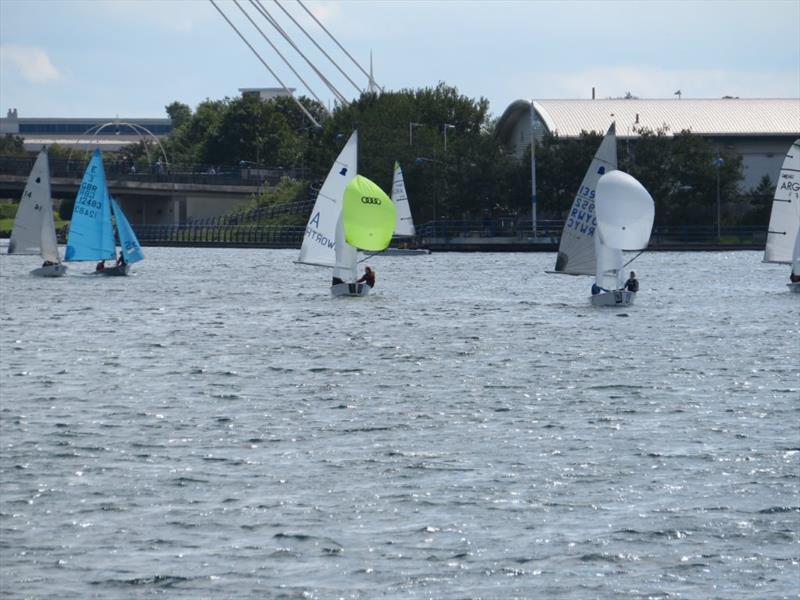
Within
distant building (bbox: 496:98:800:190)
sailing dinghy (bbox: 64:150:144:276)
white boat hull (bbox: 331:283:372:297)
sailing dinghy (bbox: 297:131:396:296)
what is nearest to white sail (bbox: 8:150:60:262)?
sailing dinghy (bbox: 64:150:144:276)

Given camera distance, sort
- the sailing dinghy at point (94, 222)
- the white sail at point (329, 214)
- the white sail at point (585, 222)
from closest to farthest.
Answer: the white sail at point (585, 222)
the white sail at point (329, 214)
the sailing dinghy at point (94, 222)

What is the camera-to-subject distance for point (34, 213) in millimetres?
81500

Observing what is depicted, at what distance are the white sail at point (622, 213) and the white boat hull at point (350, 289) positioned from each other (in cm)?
1026

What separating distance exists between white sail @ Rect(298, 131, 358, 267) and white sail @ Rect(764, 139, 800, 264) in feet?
56.0

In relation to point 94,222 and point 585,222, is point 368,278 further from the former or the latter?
point 94,222

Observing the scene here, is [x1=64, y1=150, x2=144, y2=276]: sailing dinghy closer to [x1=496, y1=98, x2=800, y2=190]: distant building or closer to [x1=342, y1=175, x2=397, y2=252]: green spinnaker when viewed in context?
[x1=342, y1=175, x2=397, y2=252]: green spinnaker

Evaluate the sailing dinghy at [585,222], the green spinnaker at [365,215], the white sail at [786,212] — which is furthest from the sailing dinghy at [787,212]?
the green spinnaker at [365,215]

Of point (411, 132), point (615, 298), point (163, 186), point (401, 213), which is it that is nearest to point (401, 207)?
point (401, 213)

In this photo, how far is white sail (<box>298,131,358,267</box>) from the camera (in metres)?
59.2

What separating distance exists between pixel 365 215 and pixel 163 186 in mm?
94287

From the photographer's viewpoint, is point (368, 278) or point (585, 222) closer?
point (585, 222)

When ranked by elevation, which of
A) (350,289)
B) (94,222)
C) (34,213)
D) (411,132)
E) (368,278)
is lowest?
(350,289)

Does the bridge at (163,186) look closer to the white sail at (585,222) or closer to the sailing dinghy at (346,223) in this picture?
the sailing dinghy at (346,223)

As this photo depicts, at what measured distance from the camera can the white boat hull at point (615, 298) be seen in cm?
5566
